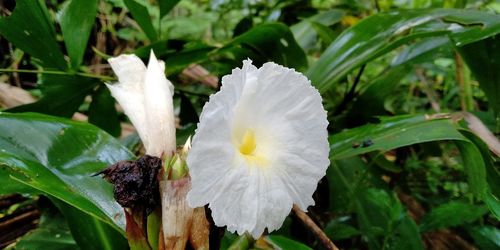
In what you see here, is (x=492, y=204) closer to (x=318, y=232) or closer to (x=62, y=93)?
(x=318, y=232)

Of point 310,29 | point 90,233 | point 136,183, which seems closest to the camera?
point 136,183

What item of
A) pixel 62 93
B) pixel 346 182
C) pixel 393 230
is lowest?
pixel 346 182

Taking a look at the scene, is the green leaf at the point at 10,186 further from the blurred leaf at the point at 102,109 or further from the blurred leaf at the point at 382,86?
the blurred leaf at the point at 382,86

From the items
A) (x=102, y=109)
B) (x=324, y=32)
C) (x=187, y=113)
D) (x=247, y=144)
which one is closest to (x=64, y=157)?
(x=247, y=144)

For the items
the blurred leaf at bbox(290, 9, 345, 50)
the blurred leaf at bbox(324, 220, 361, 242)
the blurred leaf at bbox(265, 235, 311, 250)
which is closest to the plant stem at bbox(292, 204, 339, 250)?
the blurred leaf at bbox(265, 235, 311, 250)

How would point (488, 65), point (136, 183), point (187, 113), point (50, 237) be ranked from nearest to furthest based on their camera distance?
point (136, 183) < point (50, 237) < point (488, 65) < point (187, 113)

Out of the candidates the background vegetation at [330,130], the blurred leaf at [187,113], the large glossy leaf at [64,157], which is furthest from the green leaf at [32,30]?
the blurred leaf at [187,113]
